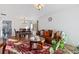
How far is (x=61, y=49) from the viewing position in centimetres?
105

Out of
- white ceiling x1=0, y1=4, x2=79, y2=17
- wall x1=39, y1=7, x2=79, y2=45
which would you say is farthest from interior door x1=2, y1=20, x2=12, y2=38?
wall x1=39, y1=7, x2=79, y2=45

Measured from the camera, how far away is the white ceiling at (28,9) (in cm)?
103

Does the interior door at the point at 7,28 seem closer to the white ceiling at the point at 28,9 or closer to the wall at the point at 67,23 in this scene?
the white ceiling at the point at 28,9

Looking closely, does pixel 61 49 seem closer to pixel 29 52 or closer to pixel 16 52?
pixel 29 52

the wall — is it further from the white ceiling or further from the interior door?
the interior door

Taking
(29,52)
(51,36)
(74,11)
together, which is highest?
(74,11)

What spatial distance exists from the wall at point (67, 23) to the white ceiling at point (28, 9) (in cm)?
3

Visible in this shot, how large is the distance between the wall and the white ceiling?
3 cm

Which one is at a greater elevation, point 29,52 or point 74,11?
point 74,11

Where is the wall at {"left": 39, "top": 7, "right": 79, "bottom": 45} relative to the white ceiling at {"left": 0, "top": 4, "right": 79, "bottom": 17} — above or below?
below

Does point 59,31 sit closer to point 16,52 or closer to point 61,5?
point 61,5

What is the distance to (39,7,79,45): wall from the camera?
103cm
